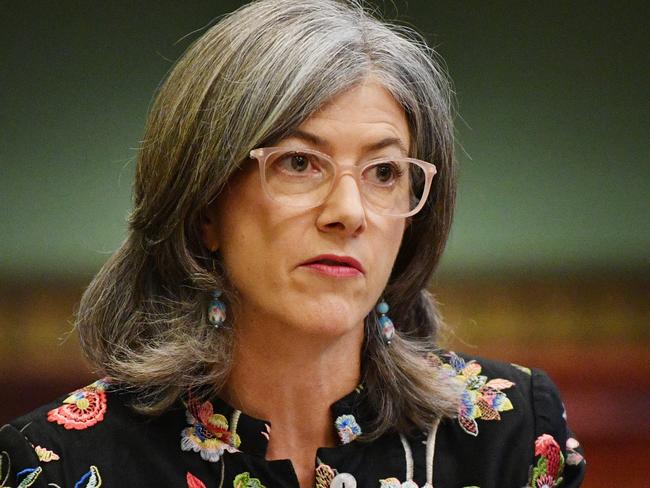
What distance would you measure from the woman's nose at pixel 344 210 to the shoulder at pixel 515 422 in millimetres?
532

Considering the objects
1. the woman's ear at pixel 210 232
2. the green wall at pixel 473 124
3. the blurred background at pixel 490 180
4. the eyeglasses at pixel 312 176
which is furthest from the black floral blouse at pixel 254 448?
the green wall at pixel 473 124

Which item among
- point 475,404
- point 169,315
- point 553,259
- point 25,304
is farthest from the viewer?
point 553,259

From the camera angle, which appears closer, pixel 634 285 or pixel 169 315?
pixel 169 315

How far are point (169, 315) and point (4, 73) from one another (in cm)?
311

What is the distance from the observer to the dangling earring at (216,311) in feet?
7.45

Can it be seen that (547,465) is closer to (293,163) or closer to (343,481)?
(343,481)

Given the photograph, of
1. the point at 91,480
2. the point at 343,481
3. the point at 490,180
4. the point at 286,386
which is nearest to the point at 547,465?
the point at 343,481

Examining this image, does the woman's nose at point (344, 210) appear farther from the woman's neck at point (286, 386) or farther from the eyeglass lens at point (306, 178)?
the woman's neck at point (286, 386)

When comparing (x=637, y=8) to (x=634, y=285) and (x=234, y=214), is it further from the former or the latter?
(x=234, y=214)

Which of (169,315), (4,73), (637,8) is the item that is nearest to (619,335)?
(637,8)

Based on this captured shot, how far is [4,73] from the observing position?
5090 mm

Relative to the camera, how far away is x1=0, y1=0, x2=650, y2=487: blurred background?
486cm

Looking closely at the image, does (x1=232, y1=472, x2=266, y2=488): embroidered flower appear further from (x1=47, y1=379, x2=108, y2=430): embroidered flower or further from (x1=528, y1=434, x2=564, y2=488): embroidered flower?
(x1=528, y1=434, x2=564, y2=488): embroidered flower

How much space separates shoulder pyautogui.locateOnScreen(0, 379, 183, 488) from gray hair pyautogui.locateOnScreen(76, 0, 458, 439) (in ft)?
0.15
